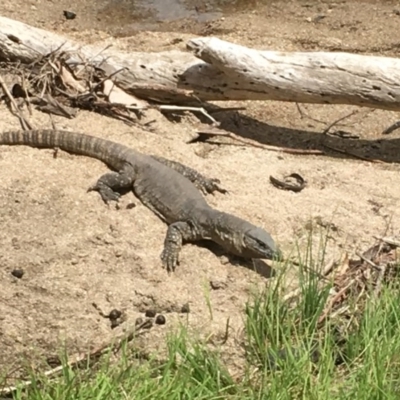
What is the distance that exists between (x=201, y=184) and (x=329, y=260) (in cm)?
136

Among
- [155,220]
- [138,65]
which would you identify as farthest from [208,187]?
[138,65]

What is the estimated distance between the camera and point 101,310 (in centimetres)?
537

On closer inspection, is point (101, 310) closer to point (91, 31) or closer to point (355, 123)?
point (355, 123)

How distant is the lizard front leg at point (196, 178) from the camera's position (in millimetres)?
6852

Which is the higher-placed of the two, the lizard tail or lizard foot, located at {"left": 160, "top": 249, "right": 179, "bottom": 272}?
the lizard tail

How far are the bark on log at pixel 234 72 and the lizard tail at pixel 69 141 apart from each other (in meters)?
1.12

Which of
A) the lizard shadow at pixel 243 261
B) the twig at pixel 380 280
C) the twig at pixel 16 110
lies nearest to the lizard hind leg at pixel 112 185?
the lizard shadow at pixel 243 261

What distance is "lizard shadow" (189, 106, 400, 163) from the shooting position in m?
7.91

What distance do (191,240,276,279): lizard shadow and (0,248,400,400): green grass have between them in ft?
2.54

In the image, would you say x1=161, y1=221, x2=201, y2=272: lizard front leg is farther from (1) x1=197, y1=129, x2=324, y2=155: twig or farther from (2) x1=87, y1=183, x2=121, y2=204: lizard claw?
(1) x1=197, y1=129, x2=324, y2=155: twig

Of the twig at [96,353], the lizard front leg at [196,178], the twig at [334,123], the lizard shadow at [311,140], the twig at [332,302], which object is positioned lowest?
the lizard shadow at [311,140]

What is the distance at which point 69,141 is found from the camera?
701 cm

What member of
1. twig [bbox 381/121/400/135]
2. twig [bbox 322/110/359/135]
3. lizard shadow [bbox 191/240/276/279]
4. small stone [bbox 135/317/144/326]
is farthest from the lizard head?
twig [bbox 381/121/400/135]

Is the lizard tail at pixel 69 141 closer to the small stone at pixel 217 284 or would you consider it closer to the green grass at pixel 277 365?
the small stone at pixel 217 284
